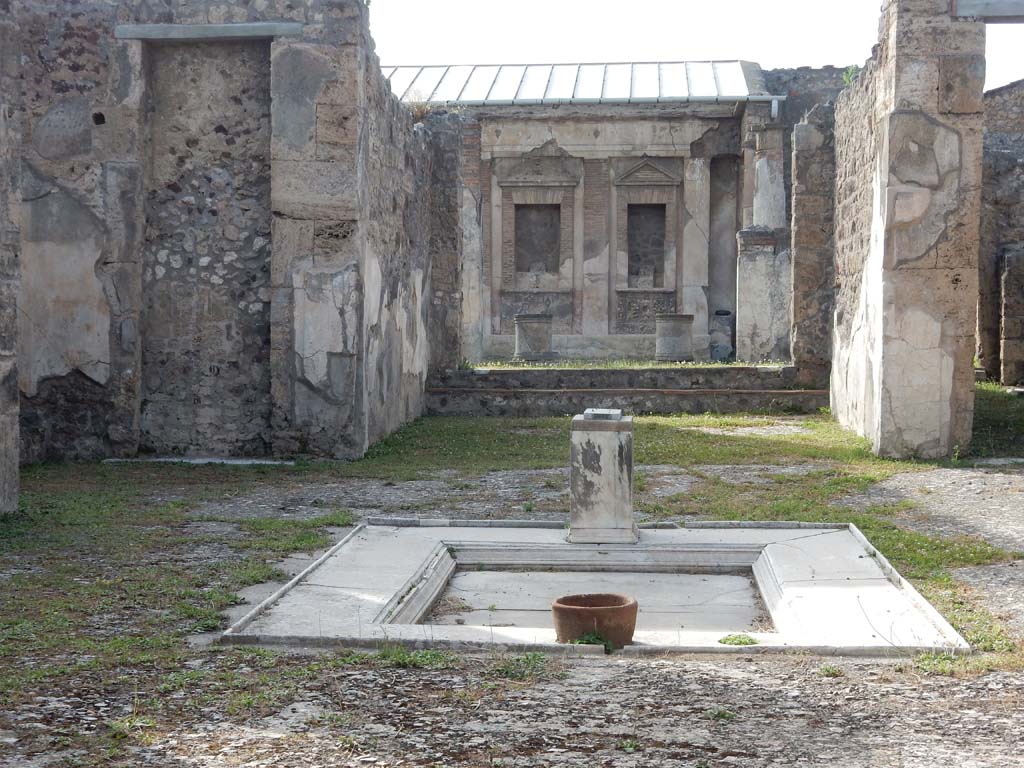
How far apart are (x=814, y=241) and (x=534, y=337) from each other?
6657mm

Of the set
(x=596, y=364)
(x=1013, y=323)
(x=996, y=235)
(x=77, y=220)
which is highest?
(x=996, y=235)

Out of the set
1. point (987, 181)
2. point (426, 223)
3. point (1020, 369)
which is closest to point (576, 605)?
point (426, 223)

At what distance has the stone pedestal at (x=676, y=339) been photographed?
1820 centimetres

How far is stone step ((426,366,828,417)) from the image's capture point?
1284 cm

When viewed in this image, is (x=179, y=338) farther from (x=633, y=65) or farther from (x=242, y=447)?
(x=633, y=65)

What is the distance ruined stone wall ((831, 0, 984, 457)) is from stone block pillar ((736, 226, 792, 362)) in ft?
30.0

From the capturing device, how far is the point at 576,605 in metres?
4.29

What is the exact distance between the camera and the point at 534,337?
731 inches

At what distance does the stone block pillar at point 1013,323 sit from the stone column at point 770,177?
7.04 m

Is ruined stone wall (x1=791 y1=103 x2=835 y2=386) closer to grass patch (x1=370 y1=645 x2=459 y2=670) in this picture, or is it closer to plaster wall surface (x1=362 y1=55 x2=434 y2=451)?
plaster wall surface (x1=362 y1=55 x2=434 y2=451)

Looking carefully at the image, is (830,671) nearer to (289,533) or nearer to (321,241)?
(289,533)

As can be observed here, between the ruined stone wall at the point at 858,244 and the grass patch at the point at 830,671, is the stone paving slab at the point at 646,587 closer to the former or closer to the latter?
the grass patch at the point at 830,671

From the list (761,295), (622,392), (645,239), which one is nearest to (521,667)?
(622,392)

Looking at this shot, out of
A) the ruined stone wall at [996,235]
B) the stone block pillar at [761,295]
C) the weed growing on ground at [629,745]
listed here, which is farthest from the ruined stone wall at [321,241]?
the stone block pillar at [761,295]
